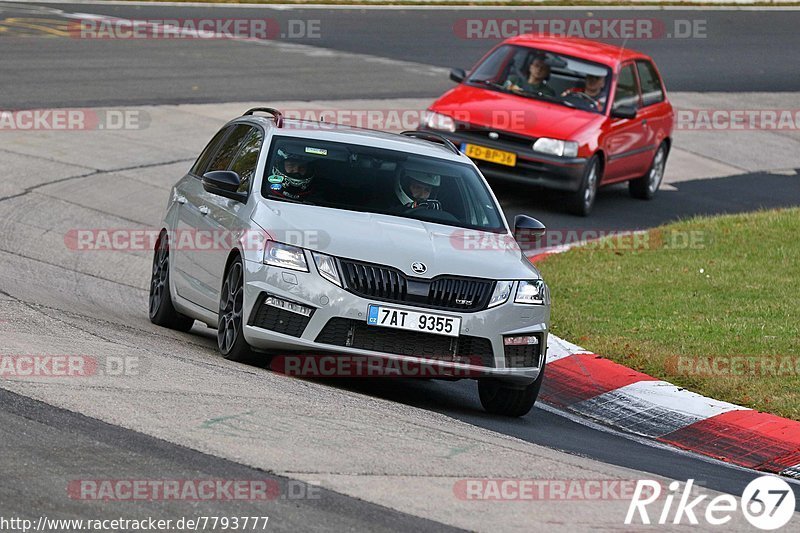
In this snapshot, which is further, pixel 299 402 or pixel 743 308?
pixel 743 308

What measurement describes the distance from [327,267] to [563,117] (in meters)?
9.25

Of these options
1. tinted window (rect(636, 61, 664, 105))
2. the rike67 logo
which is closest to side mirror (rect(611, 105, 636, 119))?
tinted window (rect(636, 61, 664, 105))

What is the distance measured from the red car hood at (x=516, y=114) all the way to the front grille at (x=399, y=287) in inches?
331

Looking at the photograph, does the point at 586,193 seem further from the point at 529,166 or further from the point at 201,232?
the point at 201,232

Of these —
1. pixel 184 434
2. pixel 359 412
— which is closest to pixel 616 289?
pixel 359 412

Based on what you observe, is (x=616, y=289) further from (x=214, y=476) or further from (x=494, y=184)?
(x=214, y=476)

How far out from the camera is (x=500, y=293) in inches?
349

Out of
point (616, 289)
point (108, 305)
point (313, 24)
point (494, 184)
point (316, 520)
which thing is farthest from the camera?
point (313, 24)

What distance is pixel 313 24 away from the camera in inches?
1224

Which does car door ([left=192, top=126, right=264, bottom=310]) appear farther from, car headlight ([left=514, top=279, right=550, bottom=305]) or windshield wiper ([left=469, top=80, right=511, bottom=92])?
windshield wiper ([left=469, top=80, right=511, bottom=92])

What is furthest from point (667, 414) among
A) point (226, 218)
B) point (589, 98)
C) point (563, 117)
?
point (589, 98)

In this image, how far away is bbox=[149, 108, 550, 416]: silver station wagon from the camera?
8555mm

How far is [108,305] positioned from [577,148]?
23.4ft

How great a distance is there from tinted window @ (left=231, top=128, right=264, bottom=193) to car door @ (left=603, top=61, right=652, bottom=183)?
808cm
